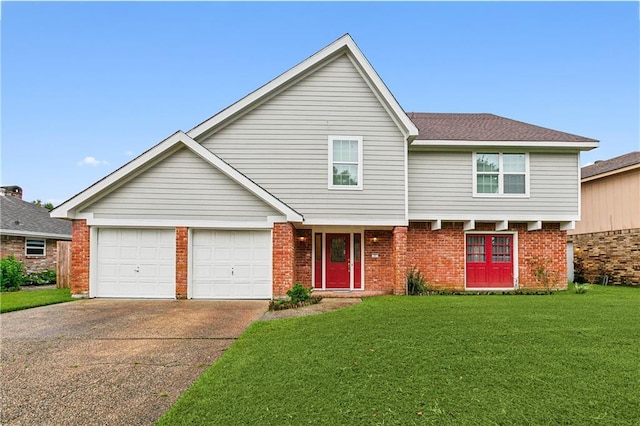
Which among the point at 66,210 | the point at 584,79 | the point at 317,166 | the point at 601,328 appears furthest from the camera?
the point at 584,79

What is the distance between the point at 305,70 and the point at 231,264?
711 cm

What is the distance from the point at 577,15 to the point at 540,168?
267 inches

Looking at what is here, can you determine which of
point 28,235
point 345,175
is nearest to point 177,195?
point 345,175

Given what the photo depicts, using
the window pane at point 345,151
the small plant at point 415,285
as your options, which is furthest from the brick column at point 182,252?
the small plant at point 415,285

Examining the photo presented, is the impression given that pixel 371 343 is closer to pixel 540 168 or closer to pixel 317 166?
pixel 317 166

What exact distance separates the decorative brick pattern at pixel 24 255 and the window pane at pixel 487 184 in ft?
73.6

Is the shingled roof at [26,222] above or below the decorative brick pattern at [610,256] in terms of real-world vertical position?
above

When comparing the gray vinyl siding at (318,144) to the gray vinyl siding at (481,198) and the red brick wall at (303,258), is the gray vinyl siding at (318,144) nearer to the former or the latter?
the red brick wall at (303,258)

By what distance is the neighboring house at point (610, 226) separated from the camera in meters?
15.9

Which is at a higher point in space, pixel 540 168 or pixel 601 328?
pixel 540 168

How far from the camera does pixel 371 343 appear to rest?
6.06m

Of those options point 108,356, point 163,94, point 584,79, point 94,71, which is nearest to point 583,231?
point 584,79

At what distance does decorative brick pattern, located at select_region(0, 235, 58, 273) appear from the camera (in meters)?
18.3

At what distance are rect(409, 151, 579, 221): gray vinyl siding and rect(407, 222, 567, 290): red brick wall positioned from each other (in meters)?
0.74
